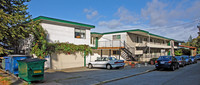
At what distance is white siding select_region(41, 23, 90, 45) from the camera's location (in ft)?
46.9

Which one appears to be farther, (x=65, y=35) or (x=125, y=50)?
(x=125, y=50)

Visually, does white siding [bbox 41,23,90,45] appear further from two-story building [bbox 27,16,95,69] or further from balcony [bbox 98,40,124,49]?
balcony [bbox 98,40,124,49]

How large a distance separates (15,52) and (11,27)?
22.3 feet

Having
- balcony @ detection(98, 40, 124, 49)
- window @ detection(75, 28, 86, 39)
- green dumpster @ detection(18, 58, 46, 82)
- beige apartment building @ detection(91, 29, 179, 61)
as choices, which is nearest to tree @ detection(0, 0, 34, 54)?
green dumpster @ detection(18, 58, 46, 82)

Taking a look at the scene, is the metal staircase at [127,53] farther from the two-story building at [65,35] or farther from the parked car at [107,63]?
the two-story building at [65,35]

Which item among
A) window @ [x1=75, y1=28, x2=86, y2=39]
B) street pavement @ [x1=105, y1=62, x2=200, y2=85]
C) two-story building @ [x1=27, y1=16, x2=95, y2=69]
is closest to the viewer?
street pavement @ [x1=105, y1=62, x2=200, y2=85]

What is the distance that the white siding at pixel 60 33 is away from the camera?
14305mm

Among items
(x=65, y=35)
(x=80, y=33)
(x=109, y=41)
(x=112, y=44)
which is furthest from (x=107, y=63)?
(x=109, y=41)

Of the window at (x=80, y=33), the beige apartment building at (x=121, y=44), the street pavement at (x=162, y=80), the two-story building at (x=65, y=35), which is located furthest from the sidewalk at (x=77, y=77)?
the beige apartment building at (x=121, y=44)

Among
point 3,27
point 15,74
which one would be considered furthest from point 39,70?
point 3,27

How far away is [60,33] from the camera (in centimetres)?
1527

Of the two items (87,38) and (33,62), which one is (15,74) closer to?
(33,62)

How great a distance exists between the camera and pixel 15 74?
977 cm

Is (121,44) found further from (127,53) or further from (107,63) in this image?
(107,63)
